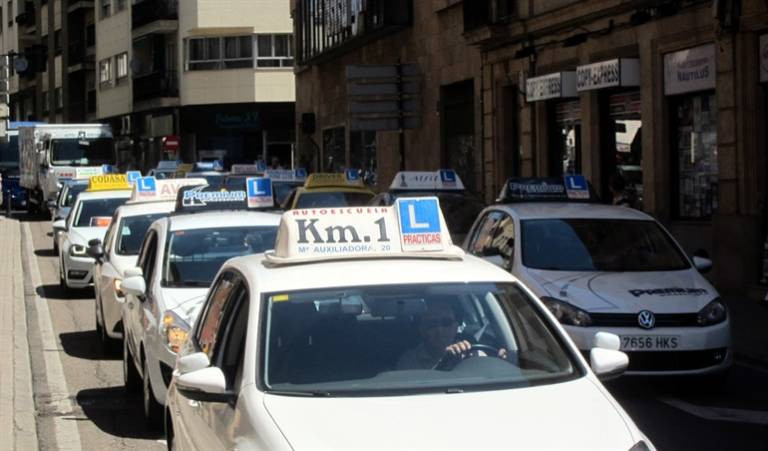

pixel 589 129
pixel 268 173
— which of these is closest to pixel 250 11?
pixel 268 173

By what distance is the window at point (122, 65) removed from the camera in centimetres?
6378

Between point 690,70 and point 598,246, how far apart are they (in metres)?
8.49

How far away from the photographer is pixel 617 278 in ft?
35.8

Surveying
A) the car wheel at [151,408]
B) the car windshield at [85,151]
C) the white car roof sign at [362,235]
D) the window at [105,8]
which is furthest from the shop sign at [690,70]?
the window at [105,8]

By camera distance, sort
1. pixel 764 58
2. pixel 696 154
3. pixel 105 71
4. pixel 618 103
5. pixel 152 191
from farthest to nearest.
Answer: pixel 105 71, pixel 618 103, pixel 696 154, pixel 764 58, pixel 152 191

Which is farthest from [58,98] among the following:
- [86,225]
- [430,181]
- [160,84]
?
[430,181]

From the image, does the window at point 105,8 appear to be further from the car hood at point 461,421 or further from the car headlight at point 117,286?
the car hood at point 461,421

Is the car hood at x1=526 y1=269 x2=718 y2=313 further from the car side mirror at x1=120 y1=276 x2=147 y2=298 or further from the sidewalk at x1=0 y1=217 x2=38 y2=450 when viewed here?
the sidewalk at x1=0 y1=217 x2=38 y2=450

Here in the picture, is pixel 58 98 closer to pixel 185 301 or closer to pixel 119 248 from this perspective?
pixel 119 248

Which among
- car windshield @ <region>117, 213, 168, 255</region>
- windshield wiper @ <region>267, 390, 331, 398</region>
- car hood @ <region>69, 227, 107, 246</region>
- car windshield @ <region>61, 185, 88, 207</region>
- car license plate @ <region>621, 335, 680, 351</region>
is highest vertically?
car windshield @ <region>61, 185, 88, 207</region>

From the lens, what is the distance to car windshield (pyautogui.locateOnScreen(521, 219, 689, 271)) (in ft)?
37.6

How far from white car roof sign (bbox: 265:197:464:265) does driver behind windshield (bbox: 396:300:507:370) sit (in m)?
0.50

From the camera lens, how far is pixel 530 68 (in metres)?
25.7

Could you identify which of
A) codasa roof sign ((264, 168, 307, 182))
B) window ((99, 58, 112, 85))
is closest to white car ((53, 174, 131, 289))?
codasa roof sign ((264, 168, 307, 182))
